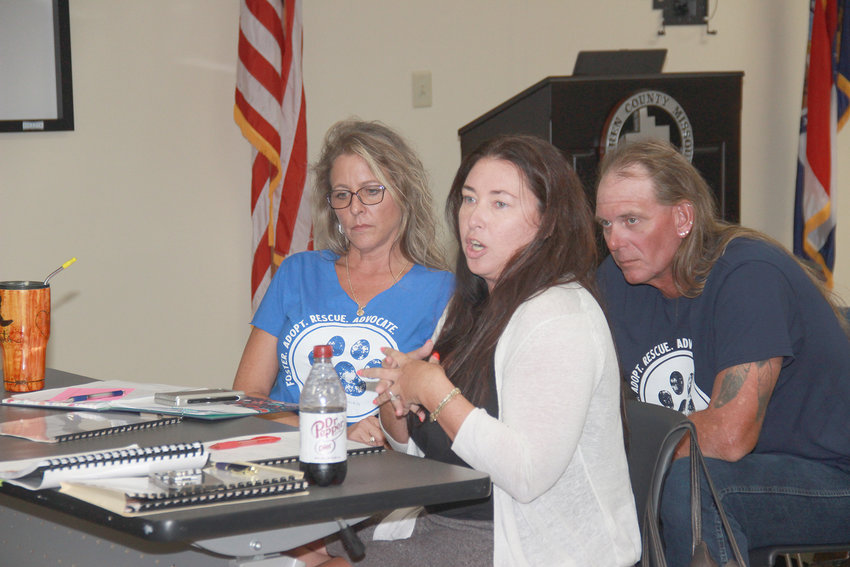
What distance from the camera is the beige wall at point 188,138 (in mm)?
3500

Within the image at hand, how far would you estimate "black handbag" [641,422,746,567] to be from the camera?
1328 mm

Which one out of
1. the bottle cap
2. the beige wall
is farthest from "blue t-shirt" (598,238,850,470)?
the beige wall

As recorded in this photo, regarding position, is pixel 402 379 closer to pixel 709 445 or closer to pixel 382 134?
pixel 709 445

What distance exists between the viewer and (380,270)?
2250 mm

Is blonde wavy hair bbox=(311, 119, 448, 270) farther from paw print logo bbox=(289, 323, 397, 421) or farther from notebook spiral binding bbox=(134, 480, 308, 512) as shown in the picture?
notebook spiral binding bbox=(134, 480, 308, 512)

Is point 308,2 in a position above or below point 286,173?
above

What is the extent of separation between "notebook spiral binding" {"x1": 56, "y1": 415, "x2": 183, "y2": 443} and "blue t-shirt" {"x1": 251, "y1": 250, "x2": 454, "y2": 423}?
60 centimetres

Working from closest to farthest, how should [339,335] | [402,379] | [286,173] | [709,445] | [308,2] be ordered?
Result: [402,379], [709,445], [339,335], [286,173], [308,2]

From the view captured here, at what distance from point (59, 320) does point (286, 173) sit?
3.53ft

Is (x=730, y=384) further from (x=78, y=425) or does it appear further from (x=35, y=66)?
(x=35, y=66)

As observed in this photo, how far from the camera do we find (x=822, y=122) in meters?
4.00

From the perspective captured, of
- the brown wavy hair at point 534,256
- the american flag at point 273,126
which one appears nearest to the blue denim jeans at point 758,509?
the brown wavy hair at point 534,256

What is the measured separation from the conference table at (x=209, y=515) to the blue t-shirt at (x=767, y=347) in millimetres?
886

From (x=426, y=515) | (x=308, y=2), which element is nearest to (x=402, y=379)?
(x=426, y=515)
